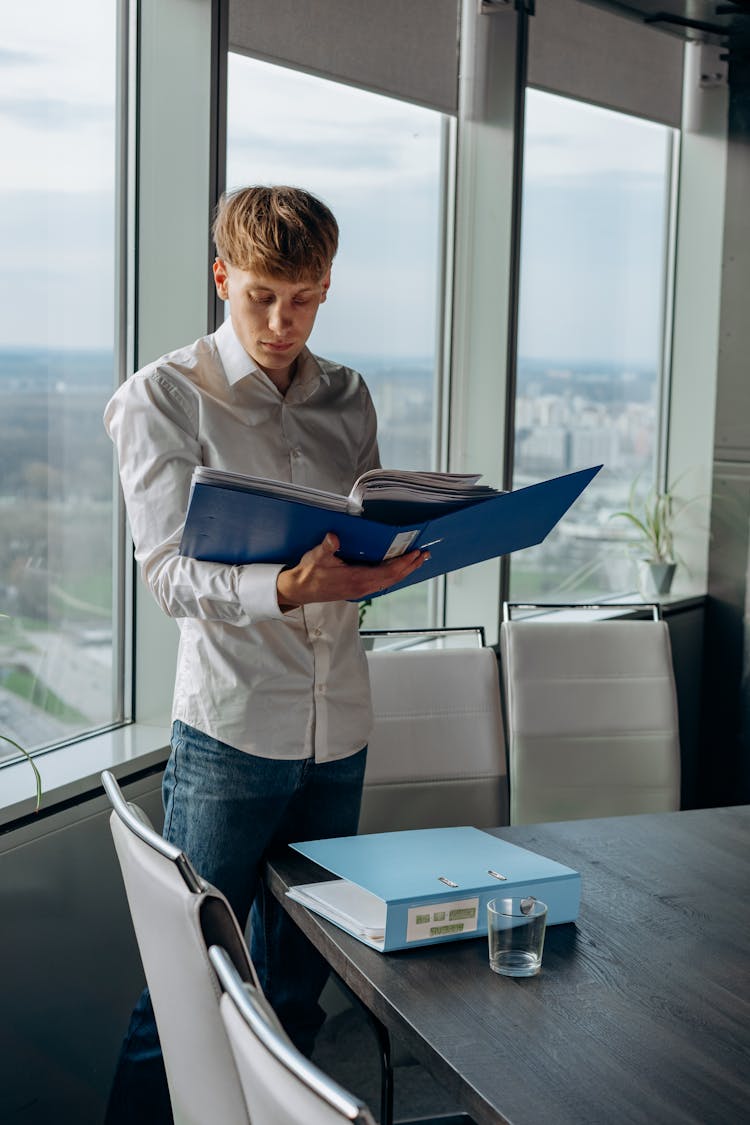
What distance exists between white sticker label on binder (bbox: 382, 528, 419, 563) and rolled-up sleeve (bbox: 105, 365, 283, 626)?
203mm

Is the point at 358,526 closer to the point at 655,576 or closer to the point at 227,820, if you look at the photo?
the point at 227,820

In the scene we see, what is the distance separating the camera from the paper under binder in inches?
57.3

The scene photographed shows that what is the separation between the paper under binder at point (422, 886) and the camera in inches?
57.3

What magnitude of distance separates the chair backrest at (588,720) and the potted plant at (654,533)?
1.67 meters

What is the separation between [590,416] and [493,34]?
1374 millimetres

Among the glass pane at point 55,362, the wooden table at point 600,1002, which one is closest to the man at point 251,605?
the wooden table at point 600,1002

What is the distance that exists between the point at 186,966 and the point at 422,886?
44 centimetres

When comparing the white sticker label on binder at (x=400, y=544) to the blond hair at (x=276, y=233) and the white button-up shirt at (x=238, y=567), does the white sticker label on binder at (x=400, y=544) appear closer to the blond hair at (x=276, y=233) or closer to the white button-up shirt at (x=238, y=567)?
the white button-up shirt at (x=238, y=567)

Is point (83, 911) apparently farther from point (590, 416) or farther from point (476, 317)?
point (590, 416)

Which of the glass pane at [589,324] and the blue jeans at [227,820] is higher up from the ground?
the glass pane at [589,324]

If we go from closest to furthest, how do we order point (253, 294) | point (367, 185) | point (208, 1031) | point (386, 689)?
point (208, 1031)
point (253, 294)
point (386, 689)
point (367, 185)

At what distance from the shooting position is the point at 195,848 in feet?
5.82

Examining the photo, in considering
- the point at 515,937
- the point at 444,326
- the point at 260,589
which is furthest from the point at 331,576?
the point at 444,326

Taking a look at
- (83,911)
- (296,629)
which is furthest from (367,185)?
(83,911)
